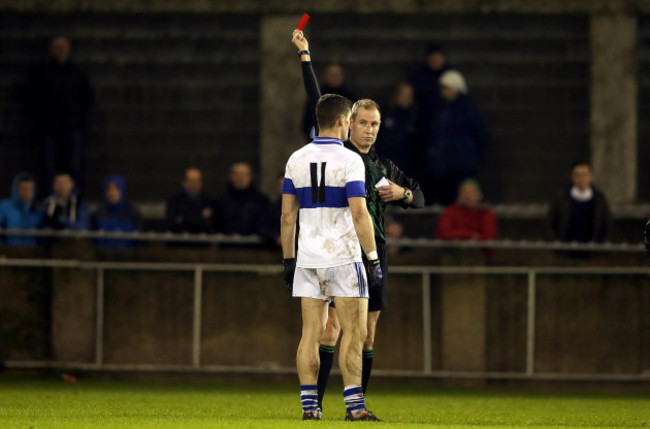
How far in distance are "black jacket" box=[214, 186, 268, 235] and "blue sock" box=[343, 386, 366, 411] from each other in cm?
586

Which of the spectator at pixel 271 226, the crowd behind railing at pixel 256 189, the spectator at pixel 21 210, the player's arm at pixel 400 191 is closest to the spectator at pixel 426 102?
the crowd behind railing at pixel 256 189

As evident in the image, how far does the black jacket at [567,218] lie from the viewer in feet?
47.3

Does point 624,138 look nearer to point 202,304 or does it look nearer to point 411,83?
point 411,83

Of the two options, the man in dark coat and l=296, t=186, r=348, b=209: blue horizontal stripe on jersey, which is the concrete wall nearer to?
the man in dark coat

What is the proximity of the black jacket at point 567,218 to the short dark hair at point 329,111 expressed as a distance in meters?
6.50

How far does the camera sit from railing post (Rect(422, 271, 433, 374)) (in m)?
13.9

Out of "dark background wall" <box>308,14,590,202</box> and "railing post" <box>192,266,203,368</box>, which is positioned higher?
"dark background wall" <box>308,14,590,202</box>

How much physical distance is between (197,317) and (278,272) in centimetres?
96

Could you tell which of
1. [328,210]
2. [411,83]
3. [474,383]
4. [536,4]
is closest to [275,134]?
[411,83]

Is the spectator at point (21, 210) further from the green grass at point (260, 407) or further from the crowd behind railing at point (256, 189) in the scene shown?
the green grass at point (260, 407)

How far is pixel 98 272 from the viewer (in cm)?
1393

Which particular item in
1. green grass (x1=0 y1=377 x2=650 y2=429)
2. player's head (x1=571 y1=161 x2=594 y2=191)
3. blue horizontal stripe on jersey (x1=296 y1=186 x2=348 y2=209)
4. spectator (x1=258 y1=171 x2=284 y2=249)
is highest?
player's head (x1=571 y1=161 x2=594 y2=191)

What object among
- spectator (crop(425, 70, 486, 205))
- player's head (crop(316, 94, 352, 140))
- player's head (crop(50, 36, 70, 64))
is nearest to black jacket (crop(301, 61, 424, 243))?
player's head (crop(316, 94, 352, 140))

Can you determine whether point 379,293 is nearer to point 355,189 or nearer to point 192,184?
point 355,189
